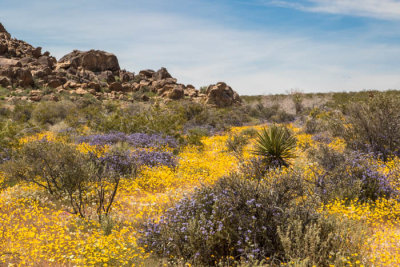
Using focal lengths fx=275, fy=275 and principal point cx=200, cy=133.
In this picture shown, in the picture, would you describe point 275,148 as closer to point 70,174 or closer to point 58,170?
point 70,174

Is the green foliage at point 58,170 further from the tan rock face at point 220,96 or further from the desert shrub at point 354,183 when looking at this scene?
the tan rock face at point 220,96

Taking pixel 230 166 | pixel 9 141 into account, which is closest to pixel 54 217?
pixel 230 166

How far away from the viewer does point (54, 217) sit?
6.66 meters

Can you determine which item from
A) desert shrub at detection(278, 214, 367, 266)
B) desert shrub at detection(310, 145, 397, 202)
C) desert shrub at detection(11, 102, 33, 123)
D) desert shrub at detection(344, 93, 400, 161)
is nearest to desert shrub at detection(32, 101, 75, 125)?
desert shrub at detection(11, 102, 33, 123)

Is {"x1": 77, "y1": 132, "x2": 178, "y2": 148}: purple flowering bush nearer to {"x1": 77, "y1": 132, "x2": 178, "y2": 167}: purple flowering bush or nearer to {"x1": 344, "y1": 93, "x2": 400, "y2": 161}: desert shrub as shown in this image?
{"x1": 77, "y1": 132, "x2": 178, "y2": 167}: purple flowering bush

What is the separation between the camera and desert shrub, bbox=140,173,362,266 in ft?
14.8

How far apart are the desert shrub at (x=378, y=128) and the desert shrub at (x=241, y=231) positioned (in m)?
7.94

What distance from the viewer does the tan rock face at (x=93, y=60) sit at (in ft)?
172

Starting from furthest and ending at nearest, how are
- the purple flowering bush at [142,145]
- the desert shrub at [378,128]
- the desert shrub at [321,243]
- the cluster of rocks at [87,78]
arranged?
1. the cluster of rocks at [87,78]
2. the purple flowering bush at [142,145]
3. the desert shrub at [378,128]
4. the desert shrub at [321,243]

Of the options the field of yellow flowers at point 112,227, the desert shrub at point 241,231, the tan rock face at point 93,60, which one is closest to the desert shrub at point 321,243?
the desert shrub at point 241,231

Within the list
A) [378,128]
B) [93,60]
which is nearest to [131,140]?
[378,128]

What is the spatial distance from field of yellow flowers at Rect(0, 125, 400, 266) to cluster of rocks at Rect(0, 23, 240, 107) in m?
25.6

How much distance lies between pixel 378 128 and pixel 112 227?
36.9ft

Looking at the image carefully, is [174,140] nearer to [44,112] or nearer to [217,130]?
[217,130]
